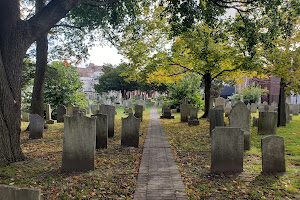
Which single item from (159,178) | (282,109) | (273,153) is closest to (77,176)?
(159,178)

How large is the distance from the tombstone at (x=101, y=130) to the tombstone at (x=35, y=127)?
3.41m

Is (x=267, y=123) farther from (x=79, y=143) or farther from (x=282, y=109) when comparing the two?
(x=79, y=143)

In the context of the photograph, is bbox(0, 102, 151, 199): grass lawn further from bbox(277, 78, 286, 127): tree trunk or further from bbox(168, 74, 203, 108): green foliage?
bbox(168, 74, 203, 108): green foliage

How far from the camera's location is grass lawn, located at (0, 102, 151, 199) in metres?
4.58

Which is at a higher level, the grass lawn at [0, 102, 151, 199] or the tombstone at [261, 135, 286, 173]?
the tombstone at [261, 135, 286, 173]

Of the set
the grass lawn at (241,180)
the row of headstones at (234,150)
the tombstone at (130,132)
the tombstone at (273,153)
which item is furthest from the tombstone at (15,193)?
the tombstone at (130,132)

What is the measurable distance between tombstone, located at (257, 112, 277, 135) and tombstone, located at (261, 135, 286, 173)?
18.7 feet

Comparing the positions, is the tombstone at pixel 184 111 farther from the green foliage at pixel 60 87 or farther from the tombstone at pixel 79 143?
the tombstone at pixel 79 143

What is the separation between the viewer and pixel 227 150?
5.82 meters

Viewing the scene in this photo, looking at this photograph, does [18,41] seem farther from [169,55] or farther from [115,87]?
[115,87]

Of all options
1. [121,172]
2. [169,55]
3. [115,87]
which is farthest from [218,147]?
[115,87]

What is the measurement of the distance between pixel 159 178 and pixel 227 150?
189 centimetres

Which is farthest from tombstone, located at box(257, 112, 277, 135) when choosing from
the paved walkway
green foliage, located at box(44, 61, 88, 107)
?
green foliage, located at box(44, 61, 88, 107)

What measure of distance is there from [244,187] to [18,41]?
649 cm
